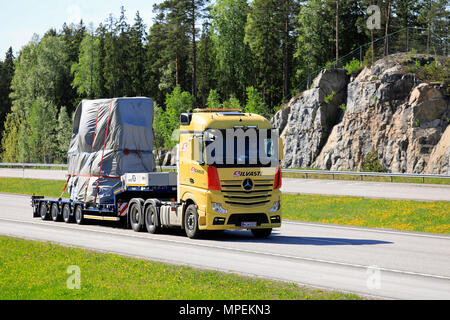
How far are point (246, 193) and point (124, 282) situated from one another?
24.0 feet

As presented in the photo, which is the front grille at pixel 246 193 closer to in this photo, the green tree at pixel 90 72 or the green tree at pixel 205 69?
the green tree at pixel 205 69

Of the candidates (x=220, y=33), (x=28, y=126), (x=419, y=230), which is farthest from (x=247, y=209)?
(x=28, y=126)

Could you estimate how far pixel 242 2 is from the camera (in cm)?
8650

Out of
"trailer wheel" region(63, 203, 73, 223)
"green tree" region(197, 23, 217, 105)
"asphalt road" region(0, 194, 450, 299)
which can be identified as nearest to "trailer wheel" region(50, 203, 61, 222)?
"trailer wheel" region(63, 203, 73, 223)

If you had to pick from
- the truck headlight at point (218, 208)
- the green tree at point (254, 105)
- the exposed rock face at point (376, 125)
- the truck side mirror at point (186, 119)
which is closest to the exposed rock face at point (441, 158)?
the exposed rock face at point (376, 125)

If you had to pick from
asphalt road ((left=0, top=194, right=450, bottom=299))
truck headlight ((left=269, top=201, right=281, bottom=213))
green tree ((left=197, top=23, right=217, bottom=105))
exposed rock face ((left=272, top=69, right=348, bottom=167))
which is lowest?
asphalt road ((left=0, top=194, right=450, bottom=299))

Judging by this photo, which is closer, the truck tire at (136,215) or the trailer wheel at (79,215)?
the truck tire at (136,215)

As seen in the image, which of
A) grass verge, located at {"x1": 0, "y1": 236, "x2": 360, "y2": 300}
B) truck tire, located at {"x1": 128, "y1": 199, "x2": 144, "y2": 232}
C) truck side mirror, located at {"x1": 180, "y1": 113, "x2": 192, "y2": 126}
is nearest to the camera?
grass verge, located at {"x1": 0, "y1": 236, "x2": 360, "y2": 300}

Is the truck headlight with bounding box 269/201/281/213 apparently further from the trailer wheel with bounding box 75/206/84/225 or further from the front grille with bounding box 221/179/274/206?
the trailer wheel with bounding box 75/206/84/225

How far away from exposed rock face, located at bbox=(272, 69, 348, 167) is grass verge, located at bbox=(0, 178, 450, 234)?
64.9 feet

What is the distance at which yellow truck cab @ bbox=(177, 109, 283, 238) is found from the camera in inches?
692

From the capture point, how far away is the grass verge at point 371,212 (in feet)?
76.8

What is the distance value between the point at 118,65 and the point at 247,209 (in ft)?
272
